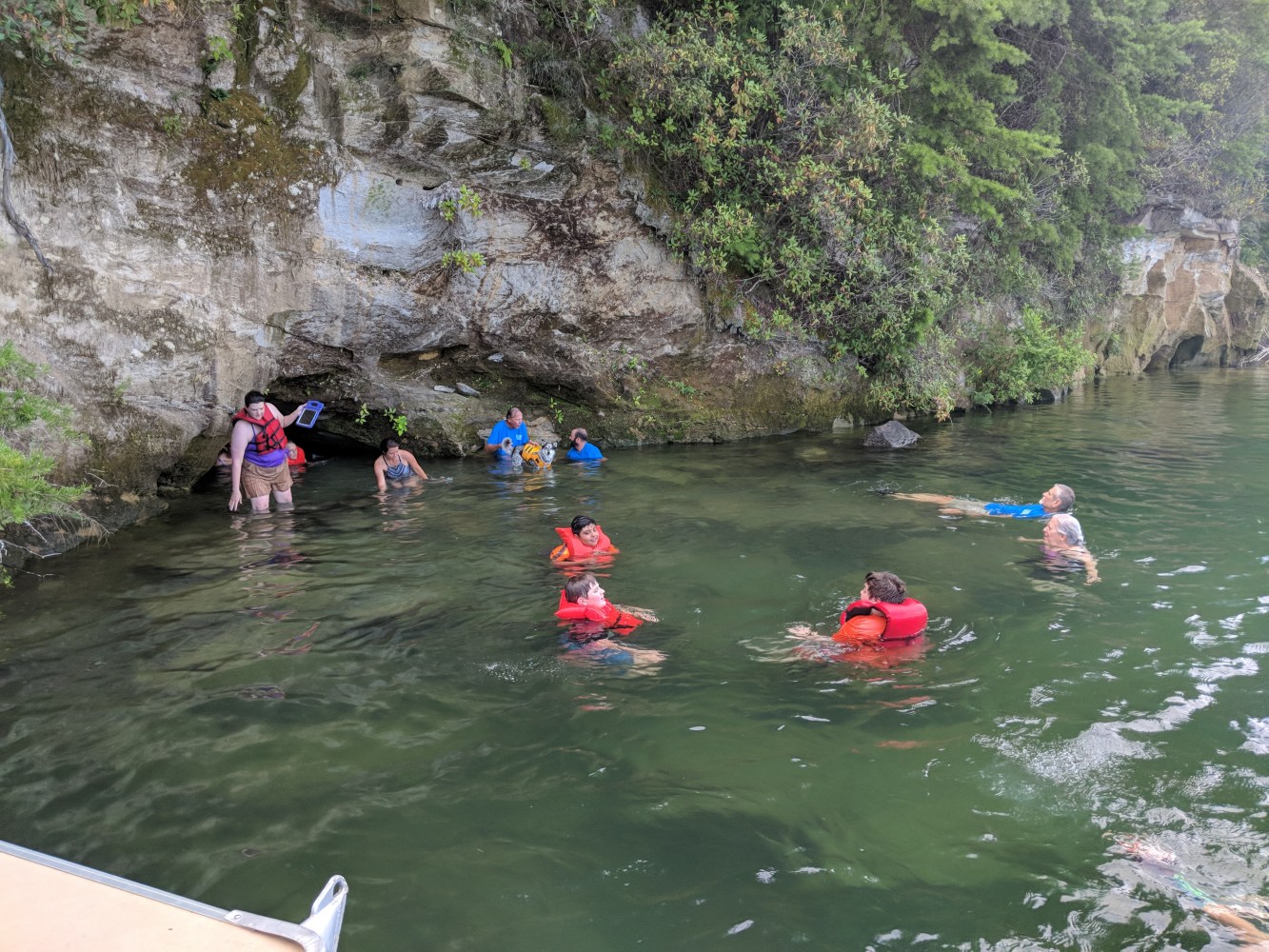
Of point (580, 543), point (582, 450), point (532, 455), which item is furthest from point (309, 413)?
point (580, 543)

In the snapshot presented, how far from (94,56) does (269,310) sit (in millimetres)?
3575

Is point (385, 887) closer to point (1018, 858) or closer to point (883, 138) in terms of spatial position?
point (1018, 858)

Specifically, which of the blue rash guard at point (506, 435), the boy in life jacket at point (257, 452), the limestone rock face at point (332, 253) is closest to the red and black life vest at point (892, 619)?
the boy in life jacket at point (257, 452)

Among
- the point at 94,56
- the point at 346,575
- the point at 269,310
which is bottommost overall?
the point at 346,575

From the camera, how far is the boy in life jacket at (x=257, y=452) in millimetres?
11211

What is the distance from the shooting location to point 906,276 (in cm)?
1644

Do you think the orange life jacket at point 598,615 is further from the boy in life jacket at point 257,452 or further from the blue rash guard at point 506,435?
the blue rash guard at point 506,435

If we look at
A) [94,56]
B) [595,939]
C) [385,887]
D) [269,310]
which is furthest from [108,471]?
[595,939]

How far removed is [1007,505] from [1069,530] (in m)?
1.81

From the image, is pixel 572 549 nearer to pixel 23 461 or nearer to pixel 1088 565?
pixel 23 461

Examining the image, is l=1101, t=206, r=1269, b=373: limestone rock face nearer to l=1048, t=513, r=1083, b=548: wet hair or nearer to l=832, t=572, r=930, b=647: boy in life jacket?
l=1048, t=513, r=1083, b=548: wet hair

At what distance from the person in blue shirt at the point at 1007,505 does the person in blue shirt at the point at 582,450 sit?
527 cm

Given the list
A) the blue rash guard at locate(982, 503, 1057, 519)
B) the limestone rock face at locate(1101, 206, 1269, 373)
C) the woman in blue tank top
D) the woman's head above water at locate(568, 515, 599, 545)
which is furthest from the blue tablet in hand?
the limestone rock face at locate(1101, 206, 1269, 373)

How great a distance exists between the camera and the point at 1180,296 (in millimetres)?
30172
